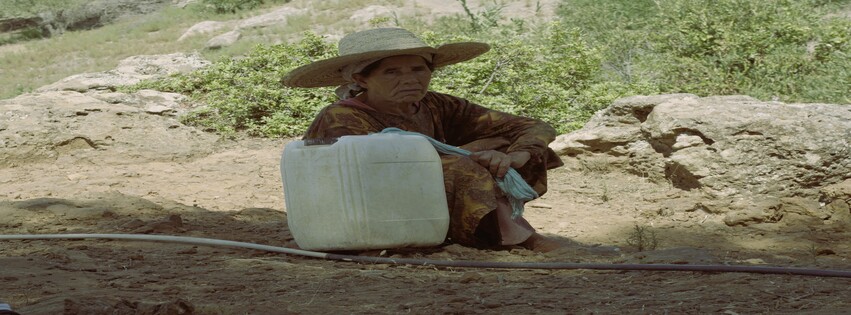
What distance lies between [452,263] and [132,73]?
683 cm

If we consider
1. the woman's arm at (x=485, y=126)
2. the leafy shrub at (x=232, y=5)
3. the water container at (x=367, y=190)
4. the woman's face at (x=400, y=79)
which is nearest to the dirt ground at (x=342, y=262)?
the water container at (x=367, y=190)

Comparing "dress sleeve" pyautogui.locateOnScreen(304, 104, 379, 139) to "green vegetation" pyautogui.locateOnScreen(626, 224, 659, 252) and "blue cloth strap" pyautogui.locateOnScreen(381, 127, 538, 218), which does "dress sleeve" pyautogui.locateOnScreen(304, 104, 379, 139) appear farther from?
"green vegetation" pyautogui.locateOnScreen(626, 224, 659, 252)

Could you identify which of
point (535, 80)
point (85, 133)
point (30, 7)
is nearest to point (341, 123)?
point (85, 133)

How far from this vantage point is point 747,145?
6055 millimetres

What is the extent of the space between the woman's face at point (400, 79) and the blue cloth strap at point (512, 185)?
19 centimetres

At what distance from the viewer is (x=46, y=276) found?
359cm

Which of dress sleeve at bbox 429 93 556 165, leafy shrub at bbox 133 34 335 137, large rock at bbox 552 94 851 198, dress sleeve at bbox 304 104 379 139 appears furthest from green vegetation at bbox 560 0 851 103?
dress sleeve at bbox 304 104 379 139

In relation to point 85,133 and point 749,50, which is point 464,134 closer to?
point 85,133

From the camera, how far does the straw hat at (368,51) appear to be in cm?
444

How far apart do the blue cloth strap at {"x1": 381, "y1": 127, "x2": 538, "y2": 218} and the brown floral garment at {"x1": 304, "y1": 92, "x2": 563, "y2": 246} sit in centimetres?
4

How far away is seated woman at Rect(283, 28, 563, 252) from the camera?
436cm

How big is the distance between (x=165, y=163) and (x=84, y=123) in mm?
724

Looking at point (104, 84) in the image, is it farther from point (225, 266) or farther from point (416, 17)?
point (416, 17)

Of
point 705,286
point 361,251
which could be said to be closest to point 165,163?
point 361,251
